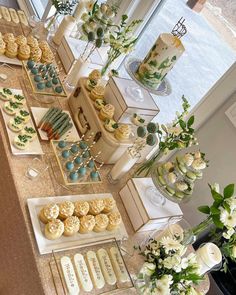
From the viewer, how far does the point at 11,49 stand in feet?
5.41

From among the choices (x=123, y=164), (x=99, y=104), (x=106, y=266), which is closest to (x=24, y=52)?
(x=99, y=104)

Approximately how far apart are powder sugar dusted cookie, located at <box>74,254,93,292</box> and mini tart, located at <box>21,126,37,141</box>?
1.71ft

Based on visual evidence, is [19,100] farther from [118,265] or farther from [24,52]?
[118,265]

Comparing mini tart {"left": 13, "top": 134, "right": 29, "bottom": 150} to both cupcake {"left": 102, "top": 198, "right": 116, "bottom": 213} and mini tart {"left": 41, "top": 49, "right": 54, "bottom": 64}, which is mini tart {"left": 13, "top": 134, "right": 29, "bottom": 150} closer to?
cupcake {"left": 102, "top": 198, "right": 116, "bottom": 213}

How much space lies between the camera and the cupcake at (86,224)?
4.09 ft

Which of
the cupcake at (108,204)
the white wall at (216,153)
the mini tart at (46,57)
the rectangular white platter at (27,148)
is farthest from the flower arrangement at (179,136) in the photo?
the mini tart at (46,57)

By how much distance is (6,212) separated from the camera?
51.6 inches

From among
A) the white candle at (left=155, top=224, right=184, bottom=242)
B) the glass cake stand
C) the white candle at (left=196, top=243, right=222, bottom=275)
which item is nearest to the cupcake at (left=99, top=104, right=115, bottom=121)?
the glass cake stand

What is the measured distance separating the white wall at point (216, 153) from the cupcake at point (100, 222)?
71 centimetres

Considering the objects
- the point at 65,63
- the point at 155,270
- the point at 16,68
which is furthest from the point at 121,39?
the point at 155,270

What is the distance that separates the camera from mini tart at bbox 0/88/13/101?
1472 mm

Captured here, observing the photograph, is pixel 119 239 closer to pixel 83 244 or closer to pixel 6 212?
pixel 83 244

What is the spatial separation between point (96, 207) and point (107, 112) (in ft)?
1.40

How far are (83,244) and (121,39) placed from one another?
0.99m
